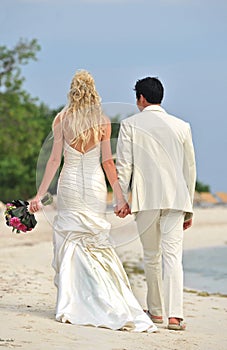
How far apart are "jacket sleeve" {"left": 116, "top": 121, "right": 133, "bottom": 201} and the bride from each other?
0.19 ft

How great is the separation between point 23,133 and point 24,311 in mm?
27987

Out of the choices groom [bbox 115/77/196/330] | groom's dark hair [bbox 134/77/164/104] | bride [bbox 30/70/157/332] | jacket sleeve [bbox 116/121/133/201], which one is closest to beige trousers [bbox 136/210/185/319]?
groom [bbox 115/77/196/330]

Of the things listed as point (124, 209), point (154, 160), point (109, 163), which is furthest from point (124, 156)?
point (124, 209)

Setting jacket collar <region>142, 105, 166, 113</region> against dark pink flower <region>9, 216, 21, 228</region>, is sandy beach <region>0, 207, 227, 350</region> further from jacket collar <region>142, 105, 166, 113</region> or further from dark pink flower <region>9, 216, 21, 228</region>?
jacket collar <region>142, 105, 166, 113</region>

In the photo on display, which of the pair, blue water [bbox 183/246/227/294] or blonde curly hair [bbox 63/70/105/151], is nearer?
blonde curly hair [bbox 63/70/105/151]

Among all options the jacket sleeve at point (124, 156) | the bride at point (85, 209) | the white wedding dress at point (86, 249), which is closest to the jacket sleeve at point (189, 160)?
the jacket sleeve at point (124, 156)

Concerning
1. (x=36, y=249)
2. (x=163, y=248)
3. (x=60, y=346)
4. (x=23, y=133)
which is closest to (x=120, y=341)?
(x=60, y=346)

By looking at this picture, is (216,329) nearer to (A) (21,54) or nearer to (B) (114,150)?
(B) (114,150)

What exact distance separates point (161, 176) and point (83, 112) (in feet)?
2.45

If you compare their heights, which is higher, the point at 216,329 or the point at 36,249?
the point at 216,329

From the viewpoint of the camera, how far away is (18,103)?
34969 mm

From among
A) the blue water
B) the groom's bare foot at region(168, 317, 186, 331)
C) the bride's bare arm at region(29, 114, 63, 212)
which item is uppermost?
the bride's bare arm at region(29, 114, 63, 212)

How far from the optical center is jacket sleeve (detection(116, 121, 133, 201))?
6629 millimetres

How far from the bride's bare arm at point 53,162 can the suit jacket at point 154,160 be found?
44 cm
